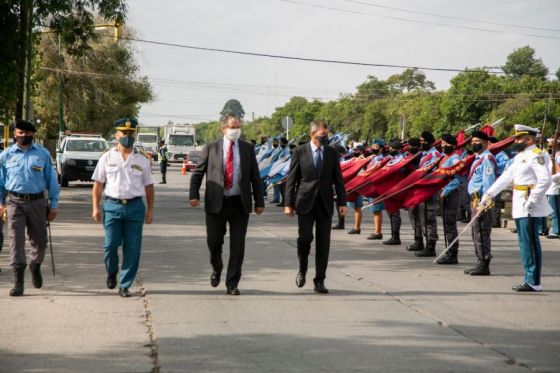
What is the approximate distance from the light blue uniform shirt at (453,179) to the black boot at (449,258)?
0.86m

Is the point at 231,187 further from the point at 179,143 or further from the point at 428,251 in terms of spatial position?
the point at 179,143

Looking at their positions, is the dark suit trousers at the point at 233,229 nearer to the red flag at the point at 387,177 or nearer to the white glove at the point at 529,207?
the white glove at the point at 529,207

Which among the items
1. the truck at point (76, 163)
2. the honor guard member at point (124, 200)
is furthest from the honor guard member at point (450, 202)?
the truck at point (76, 163)

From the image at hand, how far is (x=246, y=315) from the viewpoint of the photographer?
8547 millimetres

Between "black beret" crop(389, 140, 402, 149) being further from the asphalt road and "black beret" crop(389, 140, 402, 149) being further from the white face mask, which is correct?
the white face mask

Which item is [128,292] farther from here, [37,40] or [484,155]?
[37,40]

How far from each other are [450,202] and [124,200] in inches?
218

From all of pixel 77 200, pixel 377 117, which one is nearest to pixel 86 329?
pixel 77 200

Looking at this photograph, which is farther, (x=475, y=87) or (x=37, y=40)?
(x=475, y=87)

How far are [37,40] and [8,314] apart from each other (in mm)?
16922

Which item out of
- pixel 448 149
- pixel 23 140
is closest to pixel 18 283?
pixel 23 140

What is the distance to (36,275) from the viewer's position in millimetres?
10000

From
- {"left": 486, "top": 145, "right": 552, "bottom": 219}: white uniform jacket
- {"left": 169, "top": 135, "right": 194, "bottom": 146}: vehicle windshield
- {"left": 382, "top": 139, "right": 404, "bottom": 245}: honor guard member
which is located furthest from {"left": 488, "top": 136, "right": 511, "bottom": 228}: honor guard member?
{"left": 169, "top": 135, "right": 194, "bottom": 146}: vehicle windshield

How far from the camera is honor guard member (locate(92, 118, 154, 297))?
9.57m
